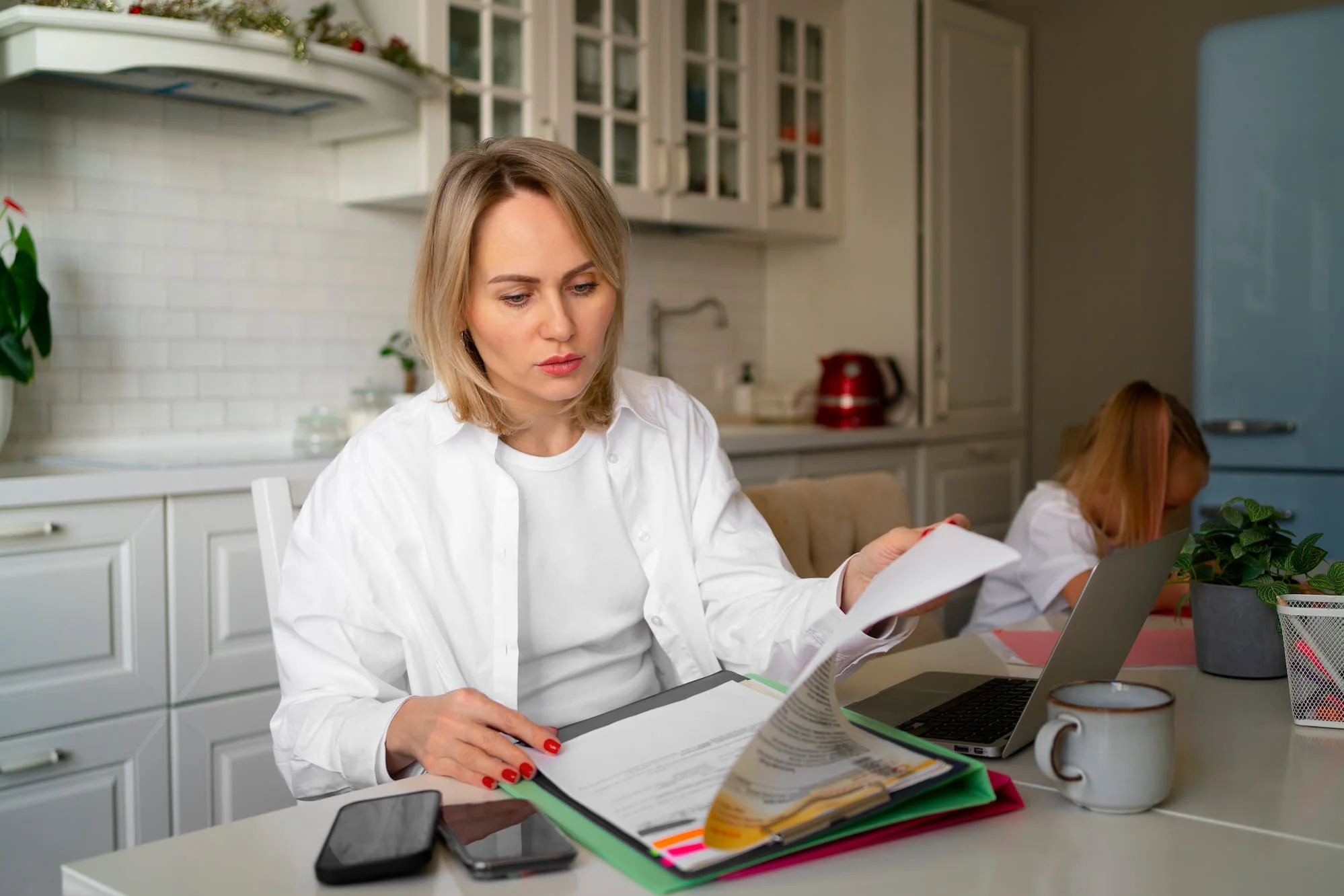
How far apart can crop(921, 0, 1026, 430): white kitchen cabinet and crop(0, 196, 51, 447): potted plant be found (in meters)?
2.61

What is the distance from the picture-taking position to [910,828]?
2.79ft

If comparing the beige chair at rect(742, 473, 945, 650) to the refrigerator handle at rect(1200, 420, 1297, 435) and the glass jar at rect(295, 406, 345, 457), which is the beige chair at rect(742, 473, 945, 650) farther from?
the refrigerator handle at rect(1200, 420, 1297, 435)

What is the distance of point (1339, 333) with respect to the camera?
3018 millimetres

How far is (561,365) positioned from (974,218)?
317 centimetres

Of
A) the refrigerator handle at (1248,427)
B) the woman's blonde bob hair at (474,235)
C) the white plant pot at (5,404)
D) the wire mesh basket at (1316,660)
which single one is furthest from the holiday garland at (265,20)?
the refrigerator handle at (1248,427)

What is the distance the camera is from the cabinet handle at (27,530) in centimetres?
201

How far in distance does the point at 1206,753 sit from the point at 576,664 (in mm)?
693

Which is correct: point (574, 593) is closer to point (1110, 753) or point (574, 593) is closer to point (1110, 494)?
point (1110, 753)

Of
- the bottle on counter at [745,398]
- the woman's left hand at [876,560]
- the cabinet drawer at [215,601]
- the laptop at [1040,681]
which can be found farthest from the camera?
the bottle on counter at [745,398]

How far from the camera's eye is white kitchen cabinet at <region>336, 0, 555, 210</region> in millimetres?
2900

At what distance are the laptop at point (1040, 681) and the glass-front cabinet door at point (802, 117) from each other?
286 cm

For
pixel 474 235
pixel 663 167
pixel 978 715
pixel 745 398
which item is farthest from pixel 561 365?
pixel 745 398

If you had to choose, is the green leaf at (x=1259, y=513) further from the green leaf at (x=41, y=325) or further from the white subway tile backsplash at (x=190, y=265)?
the white subway tile backsplash at (x=190, y=265)

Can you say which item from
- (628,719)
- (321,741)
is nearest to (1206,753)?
(628,719)
